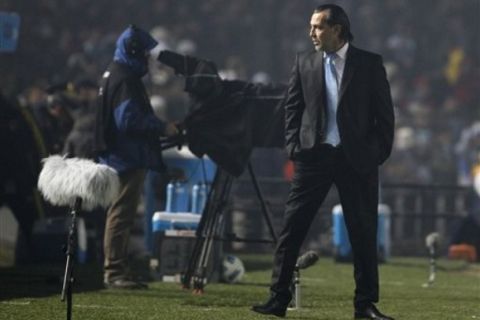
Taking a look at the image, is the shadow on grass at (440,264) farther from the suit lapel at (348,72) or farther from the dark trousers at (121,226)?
the suit lapel at (348,72)

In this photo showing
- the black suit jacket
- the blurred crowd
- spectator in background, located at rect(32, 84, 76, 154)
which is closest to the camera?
the black suit jacket

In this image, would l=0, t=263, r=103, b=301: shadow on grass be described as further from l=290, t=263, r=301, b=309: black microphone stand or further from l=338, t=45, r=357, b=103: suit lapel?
l=338, t=45, r=357, b=103: suit lapel

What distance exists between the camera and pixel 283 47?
122 ft

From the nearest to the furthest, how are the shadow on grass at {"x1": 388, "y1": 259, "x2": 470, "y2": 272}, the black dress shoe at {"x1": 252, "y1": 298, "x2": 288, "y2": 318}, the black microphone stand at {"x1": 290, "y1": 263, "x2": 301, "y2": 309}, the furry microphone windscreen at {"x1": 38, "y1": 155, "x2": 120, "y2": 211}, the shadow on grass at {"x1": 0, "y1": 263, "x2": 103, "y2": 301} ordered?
the furry microphone windscreen at {"x1": 38, "y1": 155, "x2": 120, "y2": 211}
the black dress shoe at {"x1": 252, "y1": 298, "x2": 288, "y2": 318}
the black microphone stand at {"x1": 290, "y1": 263, "x2": 301, "y2": 309}
the shadow on grass at {"x1": 0, "y1": 263, "x2": 103, "y2": 301}
the shadow on grass at {"x1": 388, "y1": 259, "x2": 470, "y2": 272}

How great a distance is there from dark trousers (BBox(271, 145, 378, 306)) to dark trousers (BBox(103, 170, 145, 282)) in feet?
10.2

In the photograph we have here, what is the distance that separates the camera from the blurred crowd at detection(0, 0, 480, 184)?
105 feet

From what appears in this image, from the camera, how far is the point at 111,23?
35812mm

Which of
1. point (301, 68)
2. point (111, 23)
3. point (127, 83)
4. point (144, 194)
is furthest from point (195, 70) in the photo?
point (111, 23)

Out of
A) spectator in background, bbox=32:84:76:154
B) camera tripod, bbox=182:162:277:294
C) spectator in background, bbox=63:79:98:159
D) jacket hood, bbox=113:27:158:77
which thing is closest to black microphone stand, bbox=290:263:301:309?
camera tripod, bbox=182:162:277:294

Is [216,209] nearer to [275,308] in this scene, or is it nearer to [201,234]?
[201,234]

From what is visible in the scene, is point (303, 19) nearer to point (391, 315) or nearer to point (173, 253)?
point (173, 253)

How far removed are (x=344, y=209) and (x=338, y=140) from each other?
0.52 meters

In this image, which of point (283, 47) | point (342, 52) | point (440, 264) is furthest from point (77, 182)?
point (283, 47)

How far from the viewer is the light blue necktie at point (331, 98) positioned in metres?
12.9
